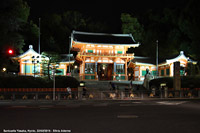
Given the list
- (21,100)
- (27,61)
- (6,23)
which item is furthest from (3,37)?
(21,100)

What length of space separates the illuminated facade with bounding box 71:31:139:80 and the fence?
69.8 feet

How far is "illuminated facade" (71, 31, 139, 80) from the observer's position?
4531 cm

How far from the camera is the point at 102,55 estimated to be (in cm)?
4500

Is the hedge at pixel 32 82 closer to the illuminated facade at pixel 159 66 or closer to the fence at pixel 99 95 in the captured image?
the fence at pixel 99 95

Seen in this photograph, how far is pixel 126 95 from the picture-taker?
2372 cm

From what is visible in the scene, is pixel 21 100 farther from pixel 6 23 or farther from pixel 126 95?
pixel 6 23

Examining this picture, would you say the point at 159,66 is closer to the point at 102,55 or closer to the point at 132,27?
the point at 102,55

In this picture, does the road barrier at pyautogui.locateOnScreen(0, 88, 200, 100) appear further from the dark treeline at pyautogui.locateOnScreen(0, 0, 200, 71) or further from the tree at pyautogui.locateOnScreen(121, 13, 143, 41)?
the tree at pyautogui.locateOnScreen(121, 13, 143, 41)

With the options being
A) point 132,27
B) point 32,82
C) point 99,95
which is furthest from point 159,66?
point 32,82

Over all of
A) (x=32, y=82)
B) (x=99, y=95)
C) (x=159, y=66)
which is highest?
(x=159, y=66)

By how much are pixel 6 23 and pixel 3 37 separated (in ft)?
12.2

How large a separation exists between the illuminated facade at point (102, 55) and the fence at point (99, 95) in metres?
21.3

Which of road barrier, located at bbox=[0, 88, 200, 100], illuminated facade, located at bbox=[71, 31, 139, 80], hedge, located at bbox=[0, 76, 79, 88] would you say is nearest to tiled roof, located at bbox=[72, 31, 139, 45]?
illuminated facade, located at bbox=[71, 31, 139, 80]

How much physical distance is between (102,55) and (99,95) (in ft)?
71.0
